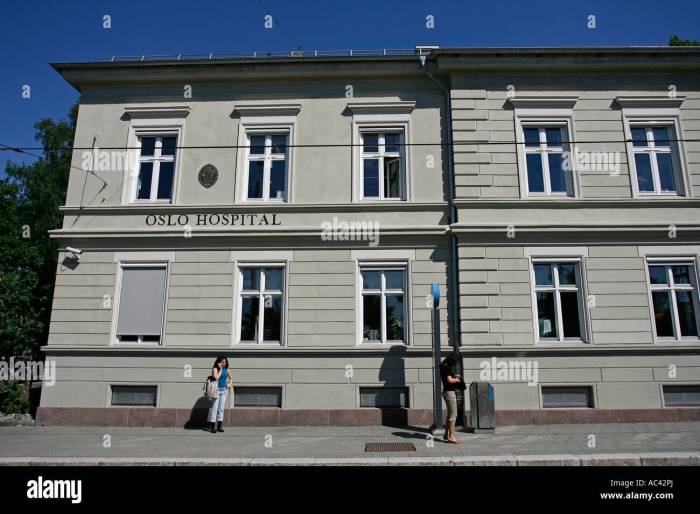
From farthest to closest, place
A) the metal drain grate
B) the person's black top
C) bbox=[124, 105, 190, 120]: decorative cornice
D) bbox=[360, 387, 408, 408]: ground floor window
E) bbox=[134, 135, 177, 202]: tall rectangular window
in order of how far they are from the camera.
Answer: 1. bbox=[124, 105, 190, 120]: decorative cornice
2. bbox=[134, 135, 177, 202]: tall rectangular window
3. bbox=[360, 387, 408, 408]: ground floor window
4. the person's black top
5. the metal drain grate

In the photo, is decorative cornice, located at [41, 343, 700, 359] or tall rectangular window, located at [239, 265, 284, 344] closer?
decorative cornice, located at [41, 343, 700, 359]

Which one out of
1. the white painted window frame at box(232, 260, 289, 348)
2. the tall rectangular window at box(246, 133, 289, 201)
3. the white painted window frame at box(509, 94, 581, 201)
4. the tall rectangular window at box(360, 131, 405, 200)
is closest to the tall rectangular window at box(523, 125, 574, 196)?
the white painted window frame at box(509, 94, 581, 201)

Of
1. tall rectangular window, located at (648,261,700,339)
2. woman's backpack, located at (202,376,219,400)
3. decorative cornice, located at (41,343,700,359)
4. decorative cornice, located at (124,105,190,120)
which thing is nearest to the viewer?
woman's backpack, located at (202,376,219,400)

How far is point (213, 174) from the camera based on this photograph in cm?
1398

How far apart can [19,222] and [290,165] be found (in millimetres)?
9795

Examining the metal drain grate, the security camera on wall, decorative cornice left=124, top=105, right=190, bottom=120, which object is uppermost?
decorative cornice left=124, top=105, right=190, bottom=120

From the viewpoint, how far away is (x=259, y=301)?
13.3 m

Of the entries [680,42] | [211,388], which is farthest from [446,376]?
[680,42]

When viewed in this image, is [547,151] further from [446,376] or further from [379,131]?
[446,376]

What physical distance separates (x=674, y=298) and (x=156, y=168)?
49.9 ft

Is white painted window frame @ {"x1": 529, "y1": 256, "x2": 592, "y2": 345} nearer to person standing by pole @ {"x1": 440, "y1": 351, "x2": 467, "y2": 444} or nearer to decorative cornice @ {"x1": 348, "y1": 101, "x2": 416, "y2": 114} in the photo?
person standing by pole @ {"x1": 440, "y1": 351, "x2": 467, "y2": 444}

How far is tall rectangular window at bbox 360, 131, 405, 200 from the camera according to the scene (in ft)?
45.5

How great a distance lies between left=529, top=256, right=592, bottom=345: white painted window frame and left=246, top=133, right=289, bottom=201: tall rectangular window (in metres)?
7.48

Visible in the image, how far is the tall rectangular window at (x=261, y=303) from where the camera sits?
1314 cm
